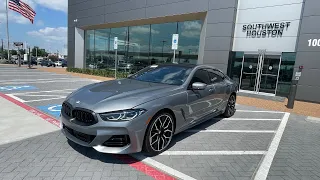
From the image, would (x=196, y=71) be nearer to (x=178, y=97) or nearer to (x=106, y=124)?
(x=178, y=97)

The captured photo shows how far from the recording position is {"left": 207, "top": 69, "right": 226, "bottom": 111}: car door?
511 cm

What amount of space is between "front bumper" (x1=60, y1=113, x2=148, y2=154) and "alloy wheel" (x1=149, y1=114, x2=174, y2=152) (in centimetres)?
28

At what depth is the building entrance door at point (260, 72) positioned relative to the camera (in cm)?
1155

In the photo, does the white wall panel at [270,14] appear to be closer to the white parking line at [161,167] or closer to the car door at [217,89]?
the car door at [217,89]

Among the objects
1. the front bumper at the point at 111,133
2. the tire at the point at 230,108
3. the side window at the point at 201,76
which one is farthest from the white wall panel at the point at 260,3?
the front bumper at the point at 111,133

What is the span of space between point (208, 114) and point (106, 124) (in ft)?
9.09

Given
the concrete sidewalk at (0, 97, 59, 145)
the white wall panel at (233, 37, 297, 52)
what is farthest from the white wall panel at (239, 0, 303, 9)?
the concrete sidewalk at (0, 97, 59, 145)

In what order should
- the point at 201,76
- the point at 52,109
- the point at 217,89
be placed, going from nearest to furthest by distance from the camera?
the point at 201,76, the point at 217,89, the point at 52,109

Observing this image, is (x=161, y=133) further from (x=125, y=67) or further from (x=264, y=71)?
(x=125, y=67)

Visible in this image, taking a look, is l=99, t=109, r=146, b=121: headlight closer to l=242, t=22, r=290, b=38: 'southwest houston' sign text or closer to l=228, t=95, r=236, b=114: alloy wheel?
l=228, t=95, r=236, b=114: alloy wheel

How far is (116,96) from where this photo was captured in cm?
330

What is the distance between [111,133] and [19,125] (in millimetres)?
2854

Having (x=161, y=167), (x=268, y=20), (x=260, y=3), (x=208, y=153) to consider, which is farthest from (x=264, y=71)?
(x=161, y=167)

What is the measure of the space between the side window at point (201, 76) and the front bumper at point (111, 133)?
1.71 metres
